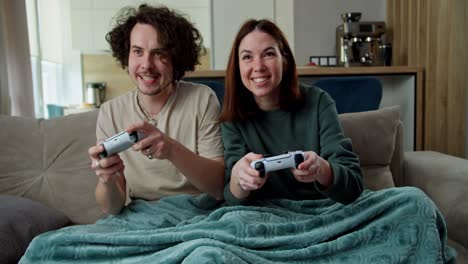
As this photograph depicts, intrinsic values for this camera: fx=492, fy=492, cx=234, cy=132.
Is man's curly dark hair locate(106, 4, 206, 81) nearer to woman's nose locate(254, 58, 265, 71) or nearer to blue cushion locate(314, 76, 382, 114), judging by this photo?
woman's nose locate(254, 58, 265, 71)

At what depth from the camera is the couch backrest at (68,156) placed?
5.03 feet

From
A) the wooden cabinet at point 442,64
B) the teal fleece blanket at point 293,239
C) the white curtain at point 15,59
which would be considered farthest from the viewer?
the wooden cabinet at point 442,64


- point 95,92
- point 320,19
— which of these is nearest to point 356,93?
point 320,19

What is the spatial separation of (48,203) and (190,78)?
47.9 inches

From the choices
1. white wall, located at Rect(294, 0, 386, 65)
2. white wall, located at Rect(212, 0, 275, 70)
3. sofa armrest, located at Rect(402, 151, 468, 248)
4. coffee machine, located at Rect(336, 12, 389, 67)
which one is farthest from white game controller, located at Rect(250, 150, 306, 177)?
white wall, located at Rect(212, 0, 275, 70)

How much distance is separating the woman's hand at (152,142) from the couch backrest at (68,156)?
53 centimetres

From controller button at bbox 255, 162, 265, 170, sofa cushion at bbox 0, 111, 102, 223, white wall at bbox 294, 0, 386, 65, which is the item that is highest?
white wall at bbox 294, 0, 386, 65

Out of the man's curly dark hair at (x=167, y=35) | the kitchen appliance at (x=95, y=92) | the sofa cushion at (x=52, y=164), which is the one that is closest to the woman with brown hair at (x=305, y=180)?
the man's curly dark hair at (x=167, y=35)

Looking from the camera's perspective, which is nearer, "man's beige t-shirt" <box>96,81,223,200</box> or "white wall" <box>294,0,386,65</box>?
"man's beige t-shirt" <box>96,81,223,200</box>

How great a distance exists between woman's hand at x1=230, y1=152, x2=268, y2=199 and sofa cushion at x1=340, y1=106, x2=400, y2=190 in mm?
606

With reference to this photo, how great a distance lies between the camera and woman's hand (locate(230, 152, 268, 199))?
1027 mm

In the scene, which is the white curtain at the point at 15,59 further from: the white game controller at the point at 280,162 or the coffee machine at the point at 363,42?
the coffee machine at the point at 363,42

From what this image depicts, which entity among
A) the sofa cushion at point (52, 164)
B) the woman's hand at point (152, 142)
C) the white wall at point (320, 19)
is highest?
the white wall at point (320, 19)

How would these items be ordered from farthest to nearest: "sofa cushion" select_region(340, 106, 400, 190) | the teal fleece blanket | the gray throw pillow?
"sofa cushion" select_region(340, 106, 400, 190) < the gray throw pillow < the teal fleece blanket
